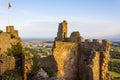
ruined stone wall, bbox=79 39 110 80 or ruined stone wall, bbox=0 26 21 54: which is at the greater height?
ruined stone wall, bbox=0 26 21 54

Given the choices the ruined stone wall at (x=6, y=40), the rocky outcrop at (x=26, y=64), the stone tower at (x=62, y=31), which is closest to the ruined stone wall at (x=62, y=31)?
the stone tower at (x=62, y=31)

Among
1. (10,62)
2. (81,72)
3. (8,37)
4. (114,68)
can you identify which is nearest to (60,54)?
(81,72)

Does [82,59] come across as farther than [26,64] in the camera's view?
Yes

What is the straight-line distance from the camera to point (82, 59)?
141 feet

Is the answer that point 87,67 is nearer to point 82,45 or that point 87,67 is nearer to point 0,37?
point 82,45

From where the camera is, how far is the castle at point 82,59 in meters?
41.3

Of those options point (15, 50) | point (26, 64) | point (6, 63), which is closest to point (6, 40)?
point (15, 50)

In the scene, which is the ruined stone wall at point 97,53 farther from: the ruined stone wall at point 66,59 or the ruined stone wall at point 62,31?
the ruined stone wall at point 62,31

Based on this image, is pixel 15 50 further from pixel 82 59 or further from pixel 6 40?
pixel 82 59

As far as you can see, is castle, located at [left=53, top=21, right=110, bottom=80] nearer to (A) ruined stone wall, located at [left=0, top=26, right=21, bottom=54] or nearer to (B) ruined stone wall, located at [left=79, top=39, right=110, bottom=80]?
(B) ruined stone wall, located at [left=79, top=39, right=110, bottom=80]

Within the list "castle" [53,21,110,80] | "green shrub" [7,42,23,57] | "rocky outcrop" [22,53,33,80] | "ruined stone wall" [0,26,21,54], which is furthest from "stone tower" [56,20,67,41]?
"rocky outcrop" [22,53,33,80]

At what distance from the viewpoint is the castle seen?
4134 centimetres

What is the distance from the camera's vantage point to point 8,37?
37.8 metres

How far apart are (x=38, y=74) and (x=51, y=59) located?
8.63 m
